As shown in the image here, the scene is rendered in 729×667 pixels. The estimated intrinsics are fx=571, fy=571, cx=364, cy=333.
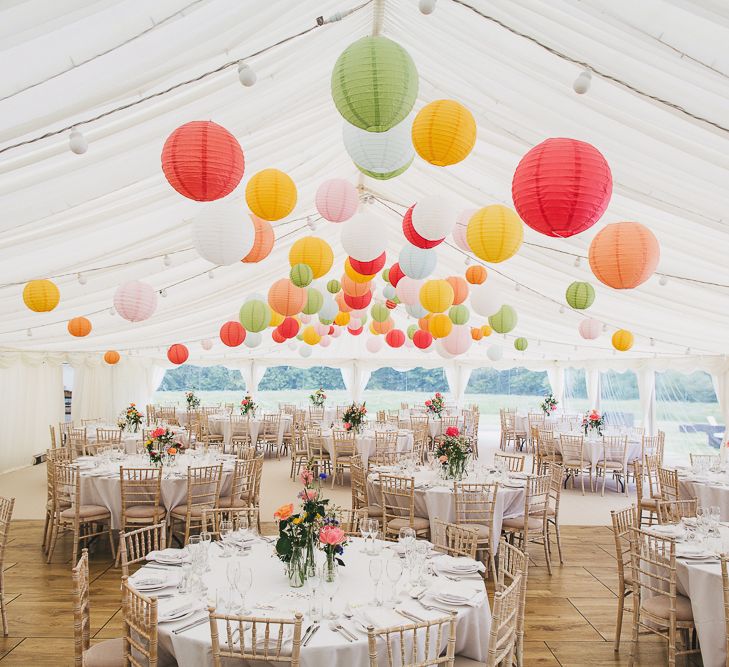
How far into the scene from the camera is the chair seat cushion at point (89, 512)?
19.4ft

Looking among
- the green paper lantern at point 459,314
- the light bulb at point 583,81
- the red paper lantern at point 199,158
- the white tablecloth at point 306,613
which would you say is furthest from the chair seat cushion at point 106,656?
the green paper lantern at point 459,314

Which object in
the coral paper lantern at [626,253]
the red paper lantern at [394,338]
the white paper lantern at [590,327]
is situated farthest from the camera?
the red paper lantern at [394,338]

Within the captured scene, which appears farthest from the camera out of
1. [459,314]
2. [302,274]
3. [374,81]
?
[459,314]

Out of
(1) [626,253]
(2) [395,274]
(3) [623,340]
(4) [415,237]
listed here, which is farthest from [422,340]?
(1) [626,253]

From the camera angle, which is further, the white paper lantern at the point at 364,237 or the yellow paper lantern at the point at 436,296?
the yellow paper lantern at the point at 436,296

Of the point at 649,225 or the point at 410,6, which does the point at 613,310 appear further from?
the point at 410,6

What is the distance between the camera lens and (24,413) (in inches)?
459

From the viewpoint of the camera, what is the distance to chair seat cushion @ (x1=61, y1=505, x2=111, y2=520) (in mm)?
5902

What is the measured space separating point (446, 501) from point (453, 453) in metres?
0.58

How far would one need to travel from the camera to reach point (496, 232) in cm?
375

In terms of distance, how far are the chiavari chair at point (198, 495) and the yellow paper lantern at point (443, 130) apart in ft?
13.8

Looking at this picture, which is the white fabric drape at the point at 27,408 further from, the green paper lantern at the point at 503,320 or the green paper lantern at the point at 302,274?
the green paper lantern at the point at 503,320

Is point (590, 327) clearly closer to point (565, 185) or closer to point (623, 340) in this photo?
point (623, 340)

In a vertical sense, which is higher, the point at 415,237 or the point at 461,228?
the point at 461,228
